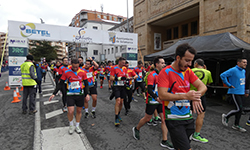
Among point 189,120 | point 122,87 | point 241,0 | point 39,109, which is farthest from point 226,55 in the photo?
point 241,0

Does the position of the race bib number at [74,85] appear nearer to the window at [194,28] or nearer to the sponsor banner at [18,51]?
the sponsor banner at [18,51]

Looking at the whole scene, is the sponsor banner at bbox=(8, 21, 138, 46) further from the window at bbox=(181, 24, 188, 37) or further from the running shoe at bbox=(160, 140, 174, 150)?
the running shoe at bbox=(160, 140, 174, 150)

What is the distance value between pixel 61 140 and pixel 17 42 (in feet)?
38.5

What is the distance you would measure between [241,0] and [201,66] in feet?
41.7

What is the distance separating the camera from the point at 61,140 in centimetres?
374

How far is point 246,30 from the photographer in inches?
495

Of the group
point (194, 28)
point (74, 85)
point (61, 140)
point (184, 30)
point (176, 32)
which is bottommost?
point (61, 140)

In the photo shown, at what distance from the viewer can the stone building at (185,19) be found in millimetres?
12797

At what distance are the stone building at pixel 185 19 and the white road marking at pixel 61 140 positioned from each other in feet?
48.2

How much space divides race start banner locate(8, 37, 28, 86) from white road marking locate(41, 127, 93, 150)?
10479 mm

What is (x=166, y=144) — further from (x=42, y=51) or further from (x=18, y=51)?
(x=42, y=51)

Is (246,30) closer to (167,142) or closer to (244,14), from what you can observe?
(244,14)

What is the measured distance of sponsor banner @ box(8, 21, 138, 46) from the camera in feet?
39.4

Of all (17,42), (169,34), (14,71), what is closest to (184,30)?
(169,34)
